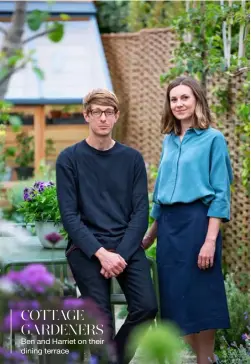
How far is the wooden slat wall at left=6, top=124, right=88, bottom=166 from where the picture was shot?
421 inches

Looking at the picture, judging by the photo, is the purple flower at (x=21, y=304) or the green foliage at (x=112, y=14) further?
the green foliage at (x=112, y=14)

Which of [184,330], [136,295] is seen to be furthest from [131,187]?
[184,330]

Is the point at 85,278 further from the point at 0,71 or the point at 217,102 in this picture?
the point at 217,102

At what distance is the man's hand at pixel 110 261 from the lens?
326 cm

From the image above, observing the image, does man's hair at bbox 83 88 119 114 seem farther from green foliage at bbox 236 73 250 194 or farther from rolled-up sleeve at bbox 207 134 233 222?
green foliage at bbox 236 73 250 194

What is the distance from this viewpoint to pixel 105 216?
131 inches

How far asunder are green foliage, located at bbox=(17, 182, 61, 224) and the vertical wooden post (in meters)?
6.47

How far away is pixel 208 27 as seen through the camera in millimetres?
6188

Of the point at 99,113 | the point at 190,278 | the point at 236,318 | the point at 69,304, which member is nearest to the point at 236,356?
the point at 190,278

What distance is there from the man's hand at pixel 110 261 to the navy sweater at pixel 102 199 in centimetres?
3

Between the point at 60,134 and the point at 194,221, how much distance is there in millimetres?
7458

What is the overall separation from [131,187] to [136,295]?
0.45 m

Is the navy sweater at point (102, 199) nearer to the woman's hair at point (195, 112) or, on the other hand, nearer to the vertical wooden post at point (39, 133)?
the woman's hair at point (195, 112)

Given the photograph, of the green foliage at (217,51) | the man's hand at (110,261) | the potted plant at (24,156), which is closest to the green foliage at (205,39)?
the green foliage at (217,51)
